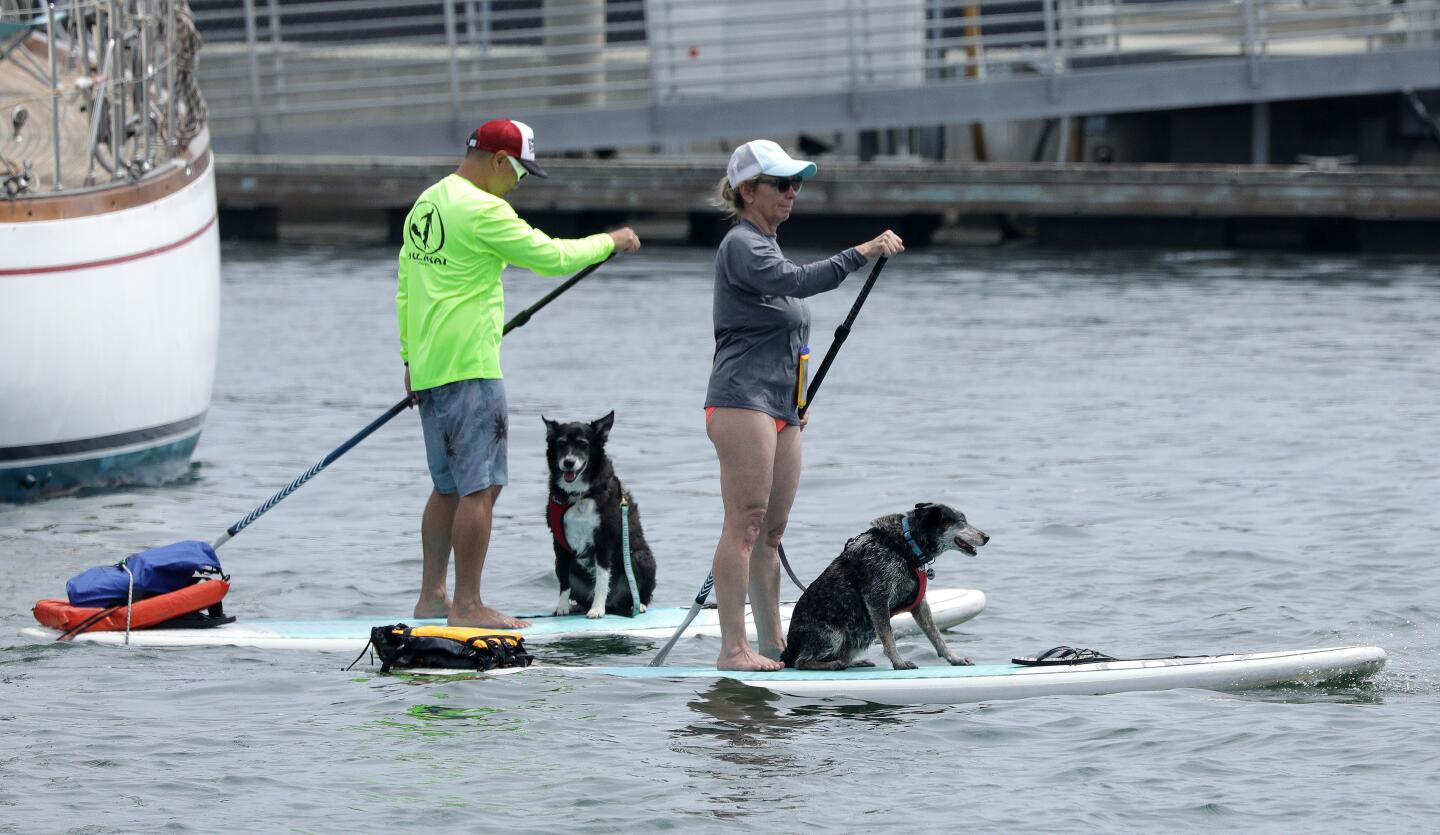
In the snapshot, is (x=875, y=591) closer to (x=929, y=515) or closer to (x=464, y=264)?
(x=929, y=515)

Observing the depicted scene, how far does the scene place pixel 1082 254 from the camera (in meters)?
27.6

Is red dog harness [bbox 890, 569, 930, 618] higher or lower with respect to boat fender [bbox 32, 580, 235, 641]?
higher

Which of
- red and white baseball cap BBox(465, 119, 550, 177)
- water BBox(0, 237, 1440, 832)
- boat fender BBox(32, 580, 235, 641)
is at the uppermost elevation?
red and white baseball cap BBox(465, 119, 550, 177)

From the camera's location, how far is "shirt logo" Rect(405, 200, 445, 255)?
8.53 meters

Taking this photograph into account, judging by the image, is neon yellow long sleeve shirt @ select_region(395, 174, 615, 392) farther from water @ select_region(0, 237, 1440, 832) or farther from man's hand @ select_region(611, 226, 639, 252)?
water @ select_region(0, 237, 1440, 832)

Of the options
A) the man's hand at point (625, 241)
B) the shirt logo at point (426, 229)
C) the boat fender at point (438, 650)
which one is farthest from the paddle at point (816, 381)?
the shirt logo at point (426, 229)

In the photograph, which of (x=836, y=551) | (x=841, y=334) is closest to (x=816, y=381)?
(x=841, y=334)

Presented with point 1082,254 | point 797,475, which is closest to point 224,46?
point 1082,254

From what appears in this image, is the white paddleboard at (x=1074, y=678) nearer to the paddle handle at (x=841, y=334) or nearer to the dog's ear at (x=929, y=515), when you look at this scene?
the dog's ear at (x=929, y=515)

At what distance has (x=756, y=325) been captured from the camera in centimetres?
768

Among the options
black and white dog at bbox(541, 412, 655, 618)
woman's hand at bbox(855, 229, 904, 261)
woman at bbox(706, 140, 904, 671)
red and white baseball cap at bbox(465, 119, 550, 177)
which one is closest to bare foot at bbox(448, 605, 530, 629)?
black and white dog at bbox(541, 412, 655, 618)

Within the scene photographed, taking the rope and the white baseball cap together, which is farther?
the rope

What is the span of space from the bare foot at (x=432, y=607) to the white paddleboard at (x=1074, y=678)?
5.89ft

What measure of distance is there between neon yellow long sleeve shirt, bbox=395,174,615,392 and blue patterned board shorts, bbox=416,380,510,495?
7 cm
